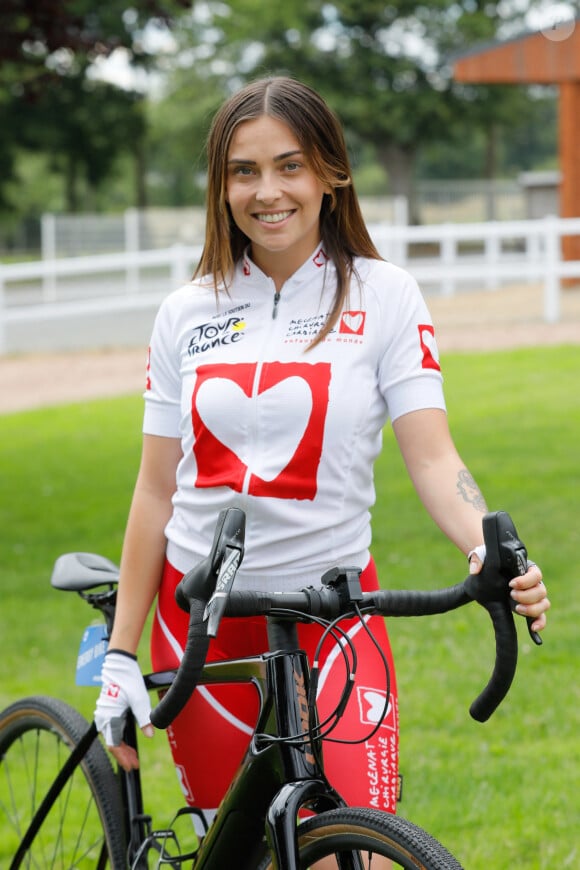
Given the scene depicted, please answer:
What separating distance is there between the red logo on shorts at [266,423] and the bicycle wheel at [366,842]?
0.67 meters

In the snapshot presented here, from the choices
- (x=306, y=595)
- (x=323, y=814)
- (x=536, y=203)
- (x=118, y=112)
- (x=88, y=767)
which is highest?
(x=118, y=112)

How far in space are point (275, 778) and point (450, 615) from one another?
439 cm

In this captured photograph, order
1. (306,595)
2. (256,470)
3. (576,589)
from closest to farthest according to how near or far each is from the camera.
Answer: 1. (306,595)
2. (256,470)
3. (576,589)

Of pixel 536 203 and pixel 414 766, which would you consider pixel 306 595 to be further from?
pixel 536 203

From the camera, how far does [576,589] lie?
22.3ft

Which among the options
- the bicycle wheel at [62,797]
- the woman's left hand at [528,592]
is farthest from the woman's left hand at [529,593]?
the bicycle wheel at [62,797]

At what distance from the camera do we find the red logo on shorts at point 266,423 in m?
2.60

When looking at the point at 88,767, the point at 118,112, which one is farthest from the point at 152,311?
the point at 118,112

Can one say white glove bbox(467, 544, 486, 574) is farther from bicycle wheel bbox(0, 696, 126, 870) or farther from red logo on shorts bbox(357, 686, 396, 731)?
bicycle wheel bbox(0, 696, 126, 870)

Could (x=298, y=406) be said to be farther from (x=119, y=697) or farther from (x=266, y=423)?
(x=119, y=697)

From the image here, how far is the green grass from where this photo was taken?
4504 mm

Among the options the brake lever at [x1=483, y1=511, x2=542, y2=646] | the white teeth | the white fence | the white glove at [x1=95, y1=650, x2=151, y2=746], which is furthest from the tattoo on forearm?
the white fence

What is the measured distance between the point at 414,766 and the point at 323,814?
2.75m

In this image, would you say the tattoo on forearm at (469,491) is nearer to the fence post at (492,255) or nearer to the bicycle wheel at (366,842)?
the bicycle wheel at (366,842)
